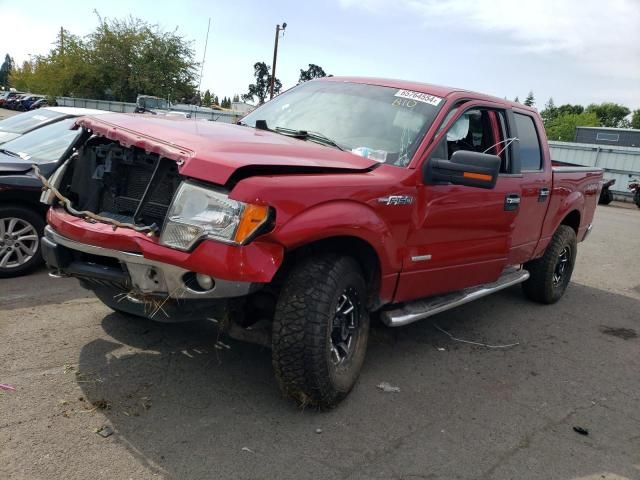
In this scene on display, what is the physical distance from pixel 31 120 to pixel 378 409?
574cm

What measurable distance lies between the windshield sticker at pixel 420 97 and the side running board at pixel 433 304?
149cm

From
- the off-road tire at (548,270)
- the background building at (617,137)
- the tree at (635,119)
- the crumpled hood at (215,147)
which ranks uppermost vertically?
the tree at (635,119)

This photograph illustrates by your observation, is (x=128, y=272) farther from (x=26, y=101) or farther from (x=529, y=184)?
(x=26, y=101)

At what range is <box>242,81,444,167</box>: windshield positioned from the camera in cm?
395

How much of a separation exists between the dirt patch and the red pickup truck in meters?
1.80

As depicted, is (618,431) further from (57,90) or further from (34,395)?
(57,90)

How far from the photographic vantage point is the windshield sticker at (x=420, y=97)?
422cm

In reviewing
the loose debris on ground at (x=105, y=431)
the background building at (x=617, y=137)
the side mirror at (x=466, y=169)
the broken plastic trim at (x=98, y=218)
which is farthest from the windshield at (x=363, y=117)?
the background building at (x=617, y=137)

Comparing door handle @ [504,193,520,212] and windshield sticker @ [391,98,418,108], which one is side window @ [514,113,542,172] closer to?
door handle @ [504,193,520,212]

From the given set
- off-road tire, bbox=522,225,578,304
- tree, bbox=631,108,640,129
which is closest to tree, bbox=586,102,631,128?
tree, bbox=631,108,640,129

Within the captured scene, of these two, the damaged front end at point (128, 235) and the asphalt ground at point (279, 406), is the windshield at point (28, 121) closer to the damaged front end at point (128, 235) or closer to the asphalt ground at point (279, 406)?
the asphalt ground at point (279, 406)

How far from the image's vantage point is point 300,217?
2.96 metres

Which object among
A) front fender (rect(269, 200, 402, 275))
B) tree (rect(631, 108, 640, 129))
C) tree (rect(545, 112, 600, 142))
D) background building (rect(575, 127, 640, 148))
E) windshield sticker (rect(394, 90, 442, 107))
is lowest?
front fender (rect(269, 200, 402, 275))

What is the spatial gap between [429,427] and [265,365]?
1.21 meters
